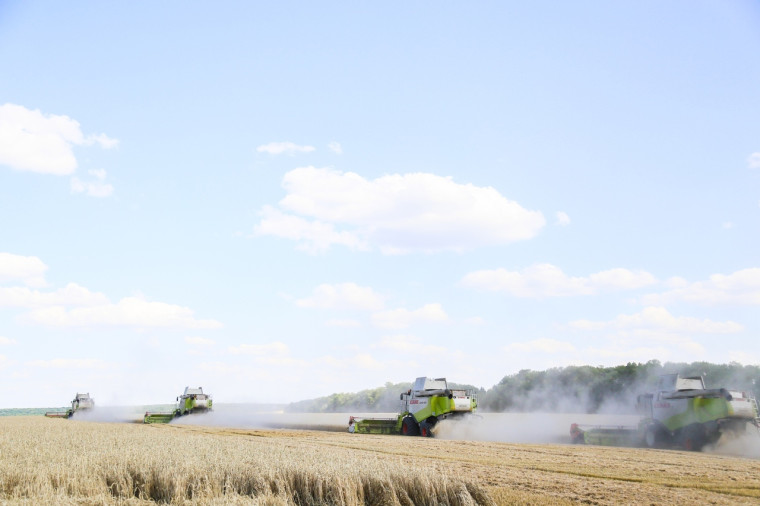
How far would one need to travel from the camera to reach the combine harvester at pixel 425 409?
97.8 ft

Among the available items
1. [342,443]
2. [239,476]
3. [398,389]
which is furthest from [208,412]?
[398,389]

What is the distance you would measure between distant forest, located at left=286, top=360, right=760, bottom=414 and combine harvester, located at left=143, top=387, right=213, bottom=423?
21.2 metres

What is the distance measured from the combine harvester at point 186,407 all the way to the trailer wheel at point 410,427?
23.0 m

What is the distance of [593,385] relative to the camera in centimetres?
5484

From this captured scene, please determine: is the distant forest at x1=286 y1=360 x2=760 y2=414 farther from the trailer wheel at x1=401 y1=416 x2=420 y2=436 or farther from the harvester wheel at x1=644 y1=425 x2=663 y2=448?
the harvester wheel at x1=644 y1=425 x2=663 y2=448

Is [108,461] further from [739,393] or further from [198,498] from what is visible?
[739,393]

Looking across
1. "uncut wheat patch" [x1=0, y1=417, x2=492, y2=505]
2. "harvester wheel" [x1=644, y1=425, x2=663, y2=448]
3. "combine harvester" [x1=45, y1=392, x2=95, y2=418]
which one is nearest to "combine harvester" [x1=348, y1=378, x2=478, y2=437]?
"harvester wheel" [x1=644, y1=425, x2=663, y2=448]

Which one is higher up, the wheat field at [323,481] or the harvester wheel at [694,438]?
the wheat field at [323,481]

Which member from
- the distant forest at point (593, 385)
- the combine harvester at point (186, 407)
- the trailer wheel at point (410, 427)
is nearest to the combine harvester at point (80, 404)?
the combine harvester at point (186, 407)

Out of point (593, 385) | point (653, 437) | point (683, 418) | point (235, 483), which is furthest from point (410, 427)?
point (593, 385)

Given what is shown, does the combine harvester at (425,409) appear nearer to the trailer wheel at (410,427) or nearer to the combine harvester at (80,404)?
the trailer wheel at (410,427)

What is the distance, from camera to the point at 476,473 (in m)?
14.3

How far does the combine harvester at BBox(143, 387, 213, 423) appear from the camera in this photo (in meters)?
47.9

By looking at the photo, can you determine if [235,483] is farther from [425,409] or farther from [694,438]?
[425,409]
